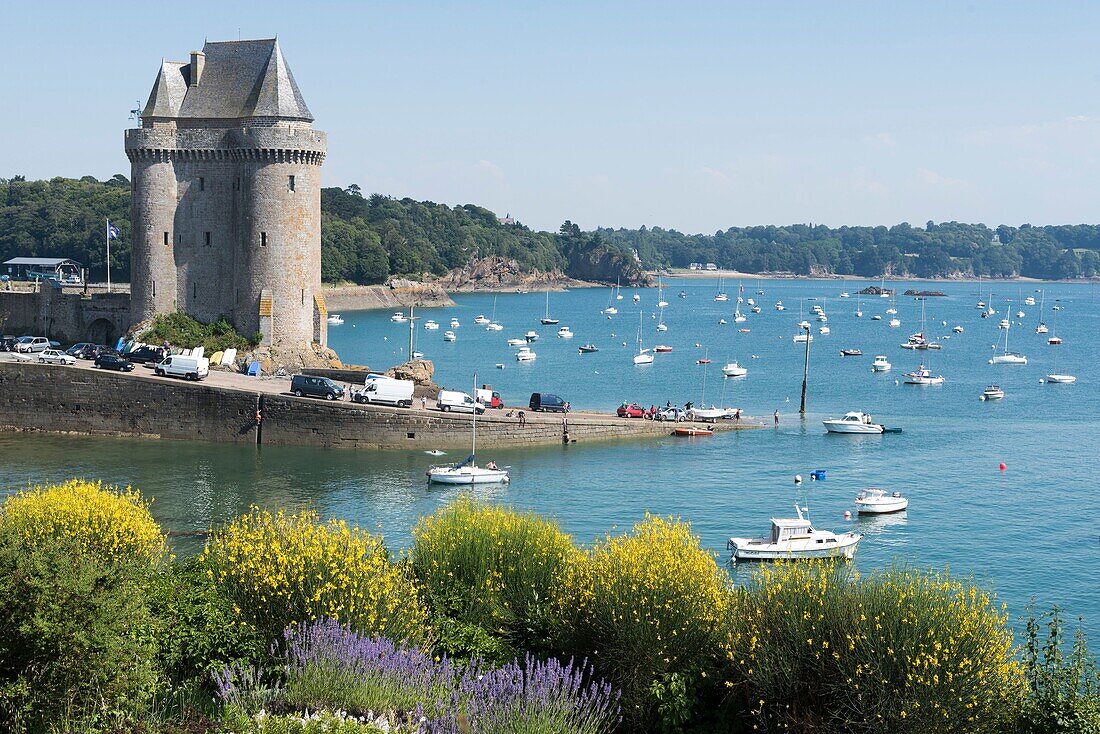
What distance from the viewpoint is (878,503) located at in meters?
49.1

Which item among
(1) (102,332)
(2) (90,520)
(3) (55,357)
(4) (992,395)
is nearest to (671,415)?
(4) (992,395)

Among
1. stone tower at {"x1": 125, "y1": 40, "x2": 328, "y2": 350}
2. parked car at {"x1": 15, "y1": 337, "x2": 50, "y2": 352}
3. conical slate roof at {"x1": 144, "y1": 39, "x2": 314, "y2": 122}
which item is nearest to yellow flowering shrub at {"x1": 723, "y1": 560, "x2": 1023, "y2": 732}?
stone tower at {"x1": 125, "y1": 40, "x2": 328, "y2": 350}

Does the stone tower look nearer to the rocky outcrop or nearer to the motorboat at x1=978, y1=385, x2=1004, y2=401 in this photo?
the motorboat at x1=978, y1=385, x2=1004, y2=401

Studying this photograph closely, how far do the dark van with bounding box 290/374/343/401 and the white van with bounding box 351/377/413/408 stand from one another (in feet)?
3.97

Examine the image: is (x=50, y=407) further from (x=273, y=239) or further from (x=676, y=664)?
(x=676, y=664)

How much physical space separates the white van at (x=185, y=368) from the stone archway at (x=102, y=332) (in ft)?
36.0

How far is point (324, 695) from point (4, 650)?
14.6 ft

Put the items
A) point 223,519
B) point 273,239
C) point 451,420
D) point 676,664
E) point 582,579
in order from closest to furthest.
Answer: point 676,664
point 582,579
point 223,519
point 451,420
point 273,239

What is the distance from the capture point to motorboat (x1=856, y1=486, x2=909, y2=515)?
48969 millimetres

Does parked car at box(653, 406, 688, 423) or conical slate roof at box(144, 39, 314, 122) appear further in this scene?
parked car at box(653, 406, 688, 423)

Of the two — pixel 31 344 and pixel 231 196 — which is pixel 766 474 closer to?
pixel 231 196

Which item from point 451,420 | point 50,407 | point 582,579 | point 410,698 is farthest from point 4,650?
point 50,407

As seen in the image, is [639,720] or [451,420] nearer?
[639,720]

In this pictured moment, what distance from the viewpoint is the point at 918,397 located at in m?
88.9
